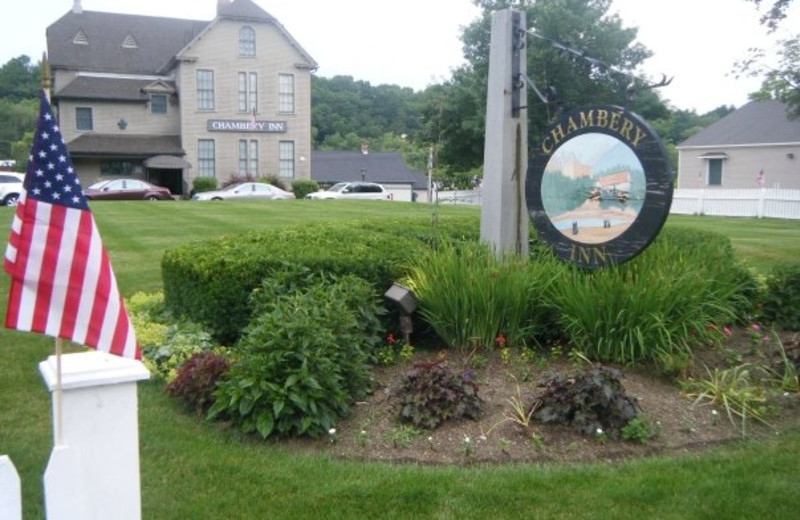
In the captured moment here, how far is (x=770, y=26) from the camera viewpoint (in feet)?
51.8

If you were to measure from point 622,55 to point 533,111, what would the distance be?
6254 mm

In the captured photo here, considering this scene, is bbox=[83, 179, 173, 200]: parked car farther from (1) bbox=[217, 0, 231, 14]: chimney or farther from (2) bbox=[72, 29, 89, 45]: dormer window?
(1) bbox=[217, 0, 231, 14]: chimney

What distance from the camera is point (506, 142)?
7836mm

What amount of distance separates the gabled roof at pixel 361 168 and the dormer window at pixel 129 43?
20893 mm

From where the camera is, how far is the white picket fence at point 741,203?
28469 millimetres

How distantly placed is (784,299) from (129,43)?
43.1 m

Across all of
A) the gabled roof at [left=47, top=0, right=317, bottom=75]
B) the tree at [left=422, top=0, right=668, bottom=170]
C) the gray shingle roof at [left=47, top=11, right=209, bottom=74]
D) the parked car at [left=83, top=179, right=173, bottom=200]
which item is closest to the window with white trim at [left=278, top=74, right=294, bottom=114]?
the gabled roof at [left=47, top=0, right=317, bottom=75]

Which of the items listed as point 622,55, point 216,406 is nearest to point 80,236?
point 216,406

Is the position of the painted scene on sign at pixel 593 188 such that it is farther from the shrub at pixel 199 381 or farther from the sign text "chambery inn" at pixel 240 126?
the sign text "chambery inn" at pixel 240 126

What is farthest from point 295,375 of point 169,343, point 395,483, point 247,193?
point 247,193

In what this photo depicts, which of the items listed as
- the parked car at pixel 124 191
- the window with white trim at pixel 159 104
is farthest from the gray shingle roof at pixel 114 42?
the parked car at pixel 124 191

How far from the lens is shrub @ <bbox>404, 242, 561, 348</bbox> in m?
6.30

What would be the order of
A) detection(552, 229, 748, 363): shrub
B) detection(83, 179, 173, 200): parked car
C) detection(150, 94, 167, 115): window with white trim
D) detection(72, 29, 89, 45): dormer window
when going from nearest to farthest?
detection(552, 229, 748, 363): shrub → detection(83, 179, 173, 200): parked car → detection(150, 94, 167, 115): window with white trim → detection(72, 29, 89, 45): dormer window

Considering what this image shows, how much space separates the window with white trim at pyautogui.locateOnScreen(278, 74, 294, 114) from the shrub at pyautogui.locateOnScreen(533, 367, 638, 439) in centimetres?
3979
